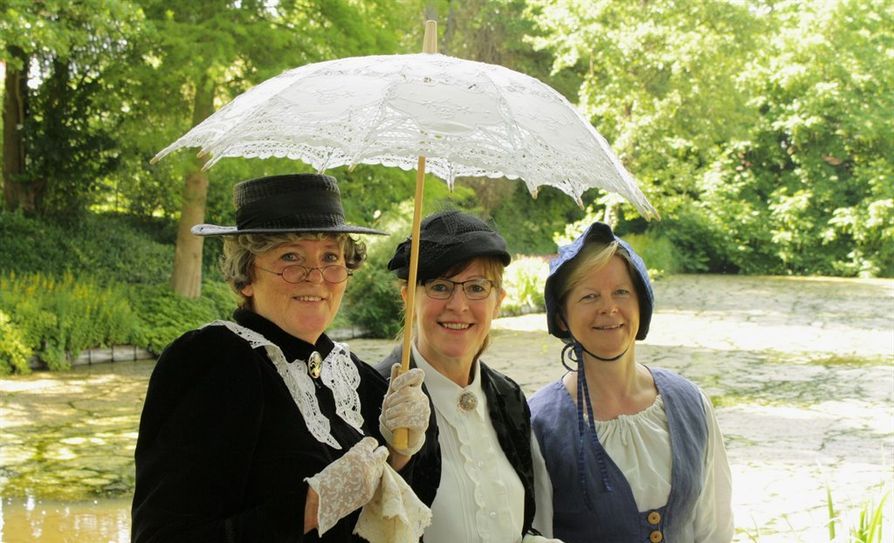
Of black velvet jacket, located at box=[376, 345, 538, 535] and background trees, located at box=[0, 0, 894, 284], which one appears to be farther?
background trees, located at box=[0, 0, 894, 284]

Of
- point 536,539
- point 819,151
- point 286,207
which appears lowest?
point 536,539

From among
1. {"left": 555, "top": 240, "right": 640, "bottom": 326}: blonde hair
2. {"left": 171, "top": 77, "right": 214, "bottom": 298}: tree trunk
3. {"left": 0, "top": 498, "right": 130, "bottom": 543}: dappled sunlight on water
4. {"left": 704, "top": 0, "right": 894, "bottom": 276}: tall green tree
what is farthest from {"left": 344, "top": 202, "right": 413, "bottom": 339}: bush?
{"left": 704, "top": 0, "right": 894, "bottom": 276}: tall green tree

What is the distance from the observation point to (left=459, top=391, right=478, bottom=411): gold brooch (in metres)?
2.40

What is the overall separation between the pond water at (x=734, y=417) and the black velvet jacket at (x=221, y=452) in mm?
2385

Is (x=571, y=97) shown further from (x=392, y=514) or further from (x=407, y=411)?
(x=392, y=514)

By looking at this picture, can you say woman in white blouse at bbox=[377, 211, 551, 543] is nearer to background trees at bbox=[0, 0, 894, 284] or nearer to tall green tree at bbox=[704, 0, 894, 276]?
background trees at bbox=[0, 0, 894, 284]

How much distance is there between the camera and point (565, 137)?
2.08 metres

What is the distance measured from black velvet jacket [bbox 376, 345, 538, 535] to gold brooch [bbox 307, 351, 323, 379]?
1.11ft

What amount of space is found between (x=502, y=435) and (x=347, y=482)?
691 mm

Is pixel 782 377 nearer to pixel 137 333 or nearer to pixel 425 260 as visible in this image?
pixel 137 333

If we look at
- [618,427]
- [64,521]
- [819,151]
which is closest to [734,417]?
[64,521]

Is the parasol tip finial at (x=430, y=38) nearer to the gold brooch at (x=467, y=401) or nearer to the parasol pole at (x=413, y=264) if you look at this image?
the parasol pole at (x=413, y=264)

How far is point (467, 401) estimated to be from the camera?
2.40 m

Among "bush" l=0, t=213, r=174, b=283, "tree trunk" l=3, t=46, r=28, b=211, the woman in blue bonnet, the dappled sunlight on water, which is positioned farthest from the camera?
"tree trunk" l=3, t=46, r=28, b=211
